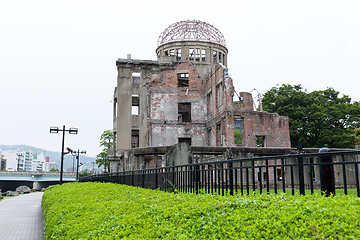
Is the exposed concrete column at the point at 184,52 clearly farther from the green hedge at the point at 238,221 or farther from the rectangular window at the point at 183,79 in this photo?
the green hedge at the point at 238,221

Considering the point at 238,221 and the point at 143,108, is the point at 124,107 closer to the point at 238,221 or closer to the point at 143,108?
the point at 143,108

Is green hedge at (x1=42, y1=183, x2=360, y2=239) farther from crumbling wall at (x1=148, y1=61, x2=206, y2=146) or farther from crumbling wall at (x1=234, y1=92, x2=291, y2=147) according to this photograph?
crumbling wall at (x1=148, y1=61, x2=206, y2=146)

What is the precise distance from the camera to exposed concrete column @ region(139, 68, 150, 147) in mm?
34219

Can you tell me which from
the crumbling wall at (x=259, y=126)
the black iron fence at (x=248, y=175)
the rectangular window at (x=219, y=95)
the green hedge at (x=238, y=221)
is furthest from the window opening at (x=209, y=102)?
the green hedge at (x=238, y=221)

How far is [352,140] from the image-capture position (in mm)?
36438

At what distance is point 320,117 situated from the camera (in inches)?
1464

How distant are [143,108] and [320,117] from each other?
20.6 metres

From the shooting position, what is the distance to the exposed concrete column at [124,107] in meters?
34.2

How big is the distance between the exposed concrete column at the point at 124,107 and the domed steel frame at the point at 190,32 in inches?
307

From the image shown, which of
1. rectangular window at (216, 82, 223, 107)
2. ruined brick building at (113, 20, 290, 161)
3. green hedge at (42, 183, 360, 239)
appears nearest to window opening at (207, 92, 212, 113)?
ruined brick building at (113, 20, 290, 161)

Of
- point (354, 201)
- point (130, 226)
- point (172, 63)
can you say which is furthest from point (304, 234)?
point (172, 63)

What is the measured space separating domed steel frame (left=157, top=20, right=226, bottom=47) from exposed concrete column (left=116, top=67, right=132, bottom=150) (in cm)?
780

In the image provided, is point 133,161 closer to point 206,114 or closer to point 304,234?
point 206,114

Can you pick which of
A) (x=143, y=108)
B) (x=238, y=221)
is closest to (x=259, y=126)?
(x=143, y=108)
